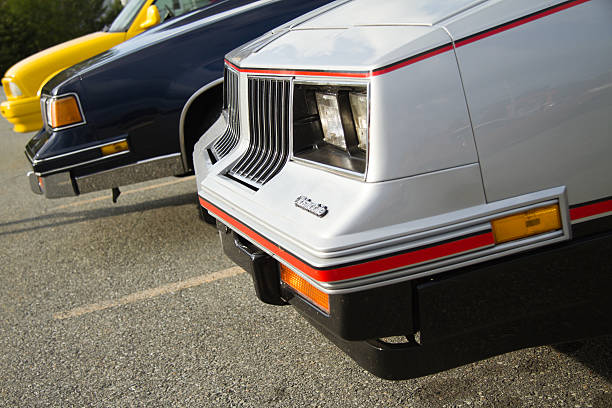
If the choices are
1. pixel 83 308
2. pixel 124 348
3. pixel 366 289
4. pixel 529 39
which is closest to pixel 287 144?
pixel 366 289

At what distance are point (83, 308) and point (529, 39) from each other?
115 inches

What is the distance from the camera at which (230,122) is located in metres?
3.25

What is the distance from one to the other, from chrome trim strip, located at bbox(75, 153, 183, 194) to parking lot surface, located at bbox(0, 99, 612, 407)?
530 mm

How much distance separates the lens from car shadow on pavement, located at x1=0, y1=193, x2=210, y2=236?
5.60m

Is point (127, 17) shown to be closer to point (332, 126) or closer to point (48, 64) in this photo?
point (48, 64)

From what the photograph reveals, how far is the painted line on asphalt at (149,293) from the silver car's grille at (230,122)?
102cm

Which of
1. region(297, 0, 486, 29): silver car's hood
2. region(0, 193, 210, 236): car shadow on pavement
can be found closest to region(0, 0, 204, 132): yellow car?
region(0, 193, 210, 236): car shadow on pavement

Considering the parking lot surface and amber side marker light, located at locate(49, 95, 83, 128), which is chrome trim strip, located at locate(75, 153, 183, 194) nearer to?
amber side marker light, located at locate(49, 95, 83, 128)

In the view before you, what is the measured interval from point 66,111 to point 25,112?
3.27m

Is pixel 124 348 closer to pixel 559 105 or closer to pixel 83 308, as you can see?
pixel 83 308

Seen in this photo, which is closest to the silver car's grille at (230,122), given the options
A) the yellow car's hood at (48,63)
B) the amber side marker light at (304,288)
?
the amber side marker light at (304,288)

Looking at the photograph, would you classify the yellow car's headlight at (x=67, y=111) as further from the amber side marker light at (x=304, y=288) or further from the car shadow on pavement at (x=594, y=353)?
the car shadow on pavement at (x=594, y=353)

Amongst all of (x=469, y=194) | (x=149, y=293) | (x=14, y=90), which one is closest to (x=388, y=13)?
Result: (x=469, y=194)

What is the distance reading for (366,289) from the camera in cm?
196
